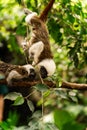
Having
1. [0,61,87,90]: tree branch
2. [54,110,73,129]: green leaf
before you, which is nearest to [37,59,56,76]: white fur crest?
[0,61,87,90]: tree branch

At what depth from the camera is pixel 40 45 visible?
2.04 m

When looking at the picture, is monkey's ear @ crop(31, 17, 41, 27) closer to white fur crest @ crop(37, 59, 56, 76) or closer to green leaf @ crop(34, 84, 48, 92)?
white fur crest @ crop(37, 59, 56, 76)

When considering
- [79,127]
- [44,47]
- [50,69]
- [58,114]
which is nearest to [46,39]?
[44,47]

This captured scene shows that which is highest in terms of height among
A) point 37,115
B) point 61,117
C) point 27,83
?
point 27,83

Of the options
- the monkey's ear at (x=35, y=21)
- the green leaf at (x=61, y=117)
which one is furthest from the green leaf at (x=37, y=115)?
the green leaf at (x=61, y=117)

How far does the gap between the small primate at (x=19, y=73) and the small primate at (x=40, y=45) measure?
0.08m

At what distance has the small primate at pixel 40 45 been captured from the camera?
6.73 ft

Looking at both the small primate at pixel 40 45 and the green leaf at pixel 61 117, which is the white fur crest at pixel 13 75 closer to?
the small primate at pixel 40 45

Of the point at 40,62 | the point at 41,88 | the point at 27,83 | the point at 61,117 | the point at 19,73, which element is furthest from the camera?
the point at 61,117

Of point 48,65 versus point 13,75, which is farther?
point 48,65

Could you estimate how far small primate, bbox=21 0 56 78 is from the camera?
2.05m

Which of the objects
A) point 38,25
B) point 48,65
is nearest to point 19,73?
point 48,65

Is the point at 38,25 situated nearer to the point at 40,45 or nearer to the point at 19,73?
the point at 40,45

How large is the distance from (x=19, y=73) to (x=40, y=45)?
21 centimetres
